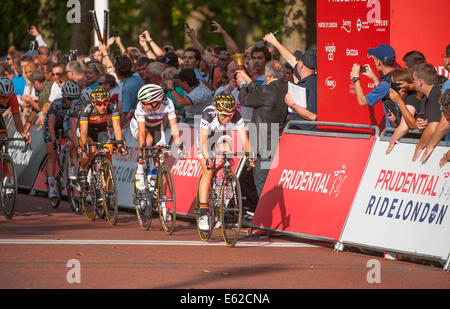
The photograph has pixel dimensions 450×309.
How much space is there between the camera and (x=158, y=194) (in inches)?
547

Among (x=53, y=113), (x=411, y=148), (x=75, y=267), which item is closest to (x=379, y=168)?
(x=411, y=148)

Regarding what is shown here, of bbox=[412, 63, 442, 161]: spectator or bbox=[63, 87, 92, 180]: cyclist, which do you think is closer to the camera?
bbox=[412, 63, 442, 161]: spectator

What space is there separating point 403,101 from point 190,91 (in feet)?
15.5

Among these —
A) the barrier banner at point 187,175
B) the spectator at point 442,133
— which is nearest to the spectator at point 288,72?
the barrier banner at point 187,175

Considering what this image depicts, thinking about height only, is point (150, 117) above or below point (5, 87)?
below

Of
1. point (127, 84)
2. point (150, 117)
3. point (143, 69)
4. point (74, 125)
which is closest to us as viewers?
point (150, 117)

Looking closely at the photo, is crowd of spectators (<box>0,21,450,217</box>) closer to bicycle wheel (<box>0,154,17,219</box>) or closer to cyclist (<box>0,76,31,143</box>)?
cyclist (<box>0,76,31,143</box>)

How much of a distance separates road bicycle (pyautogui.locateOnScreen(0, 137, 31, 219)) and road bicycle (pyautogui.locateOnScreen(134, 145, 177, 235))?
1.97 m

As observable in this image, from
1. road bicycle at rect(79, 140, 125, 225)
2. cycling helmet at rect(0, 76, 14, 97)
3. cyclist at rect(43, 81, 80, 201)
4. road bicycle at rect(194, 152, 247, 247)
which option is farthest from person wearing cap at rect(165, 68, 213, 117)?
road bicycle at rect(194, 152, 247, 247)

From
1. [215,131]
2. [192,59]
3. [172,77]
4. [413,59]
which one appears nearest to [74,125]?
[172,77]

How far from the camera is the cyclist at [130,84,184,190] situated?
13898 mm

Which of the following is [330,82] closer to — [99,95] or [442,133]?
[442,133]

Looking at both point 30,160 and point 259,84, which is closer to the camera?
point 259,84

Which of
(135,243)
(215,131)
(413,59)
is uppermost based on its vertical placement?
(413,59)
